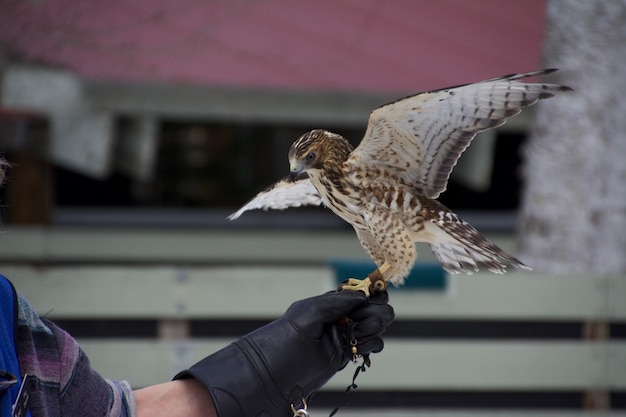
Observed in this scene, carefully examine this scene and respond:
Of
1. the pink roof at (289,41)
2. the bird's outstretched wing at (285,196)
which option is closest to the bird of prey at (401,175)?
the bird's outstretched wing at (285,196)

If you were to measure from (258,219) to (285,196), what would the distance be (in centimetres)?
610

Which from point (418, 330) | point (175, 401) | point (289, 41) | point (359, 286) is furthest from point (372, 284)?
point (289, 41)

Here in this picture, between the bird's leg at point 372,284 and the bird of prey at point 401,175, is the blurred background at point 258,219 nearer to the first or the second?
the bird of prey at point 401,175

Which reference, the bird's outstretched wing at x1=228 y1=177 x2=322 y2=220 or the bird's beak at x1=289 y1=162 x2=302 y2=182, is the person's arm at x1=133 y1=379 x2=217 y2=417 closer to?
the bird's outstretched wing at x1=228 y1=177 x2=322 y2=220

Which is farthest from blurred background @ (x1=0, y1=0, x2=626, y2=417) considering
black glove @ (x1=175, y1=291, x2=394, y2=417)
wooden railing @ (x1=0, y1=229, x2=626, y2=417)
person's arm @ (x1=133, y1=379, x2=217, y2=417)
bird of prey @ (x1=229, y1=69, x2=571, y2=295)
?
bird of prey @ (x1=229, y1=69, x2=571, y2=295)

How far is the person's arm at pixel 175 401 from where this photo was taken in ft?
6.93

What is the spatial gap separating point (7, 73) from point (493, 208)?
6.06 m

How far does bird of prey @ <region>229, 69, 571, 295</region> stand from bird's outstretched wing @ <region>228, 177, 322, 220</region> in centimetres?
22

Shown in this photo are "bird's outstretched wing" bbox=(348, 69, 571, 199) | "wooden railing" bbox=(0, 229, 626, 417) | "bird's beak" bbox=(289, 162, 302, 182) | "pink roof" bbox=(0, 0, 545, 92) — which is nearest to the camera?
"bird's outstretched wing" bbox=(348, 69, 571, 199)

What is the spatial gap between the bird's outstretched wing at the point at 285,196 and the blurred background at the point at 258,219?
0.74 m

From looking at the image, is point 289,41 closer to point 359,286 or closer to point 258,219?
point 258,219

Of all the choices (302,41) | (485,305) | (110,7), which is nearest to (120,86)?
(110,7)

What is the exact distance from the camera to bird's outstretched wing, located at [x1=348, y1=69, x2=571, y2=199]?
1870mm

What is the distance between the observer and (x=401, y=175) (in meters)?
2.17
